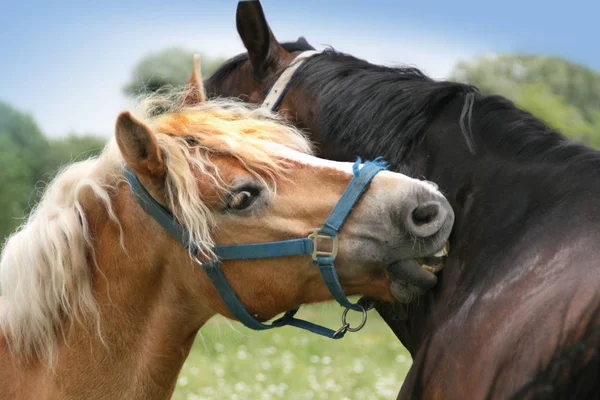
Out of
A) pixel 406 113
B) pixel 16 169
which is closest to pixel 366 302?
pixel 406 113

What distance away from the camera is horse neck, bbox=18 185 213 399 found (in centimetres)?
284

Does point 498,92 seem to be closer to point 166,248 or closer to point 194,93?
point 194,93

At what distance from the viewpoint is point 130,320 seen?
113 inches

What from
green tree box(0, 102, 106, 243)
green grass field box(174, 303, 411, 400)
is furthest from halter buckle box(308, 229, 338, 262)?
green tree box(0, 102, 106, 243)

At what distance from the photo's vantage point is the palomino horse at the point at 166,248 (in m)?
2.71

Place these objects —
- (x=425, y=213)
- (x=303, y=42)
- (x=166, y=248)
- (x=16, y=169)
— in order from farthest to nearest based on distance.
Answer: (x=16, y=169)
(x=303, y=42)
(x=166, y=248)
(x=425, y=213)

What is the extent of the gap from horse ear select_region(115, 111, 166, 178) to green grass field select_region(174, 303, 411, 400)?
2913 millimetres

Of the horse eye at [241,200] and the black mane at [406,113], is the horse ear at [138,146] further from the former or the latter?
the black mane at [406,113]

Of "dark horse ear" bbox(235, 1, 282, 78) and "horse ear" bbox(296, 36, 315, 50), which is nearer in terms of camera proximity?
"dark horse ear" bbox(235, 1, 282, 78)

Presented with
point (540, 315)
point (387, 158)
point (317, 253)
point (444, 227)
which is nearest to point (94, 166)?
point (317, 253)

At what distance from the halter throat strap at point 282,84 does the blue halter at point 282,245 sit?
0.70m

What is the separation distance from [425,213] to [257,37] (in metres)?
1.30

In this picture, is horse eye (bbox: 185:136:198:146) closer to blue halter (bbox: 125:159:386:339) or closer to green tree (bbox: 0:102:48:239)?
blue halter (bbox: 125:159:386:339)

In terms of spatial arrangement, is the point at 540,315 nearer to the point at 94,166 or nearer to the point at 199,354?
the point at 94,166
